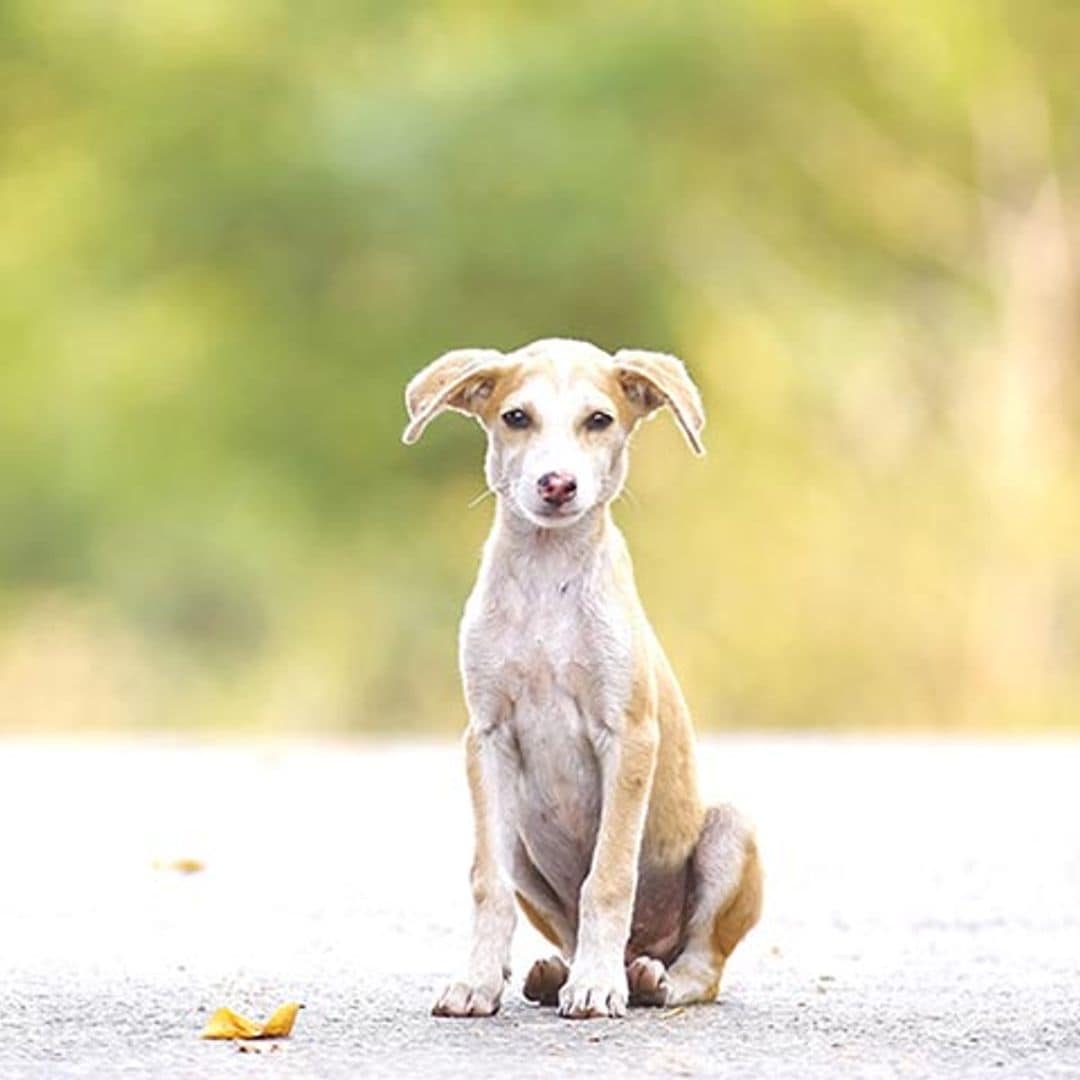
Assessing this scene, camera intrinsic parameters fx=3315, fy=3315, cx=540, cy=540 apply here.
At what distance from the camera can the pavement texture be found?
589 centimetres

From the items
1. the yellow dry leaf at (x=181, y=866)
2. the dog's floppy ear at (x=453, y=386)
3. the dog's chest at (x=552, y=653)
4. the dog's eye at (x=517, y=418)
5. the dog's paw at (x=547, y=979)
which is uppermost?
the dog's floppy ear at (x=453, y=386)

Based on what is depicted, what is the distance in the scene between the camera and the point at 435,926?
8109mm

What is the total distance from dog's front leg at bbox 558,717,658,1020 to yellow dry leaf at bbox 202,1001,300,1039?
1.71 feet

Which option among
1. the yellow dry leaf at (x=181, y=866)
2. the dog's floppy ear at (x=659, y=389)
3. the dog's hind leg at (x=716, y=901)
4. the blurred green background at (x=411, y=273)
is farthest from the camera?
the blurred green background at (x=411, y=273)

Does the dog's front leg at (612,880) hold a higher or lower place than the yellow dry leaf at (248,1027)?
higher

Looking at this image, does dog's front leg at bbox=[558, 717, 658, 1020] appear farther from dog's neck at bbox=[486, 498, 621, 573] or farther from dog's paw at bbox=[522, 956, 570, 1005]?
dog's neck at bbox=[486, 498, 621, 573]

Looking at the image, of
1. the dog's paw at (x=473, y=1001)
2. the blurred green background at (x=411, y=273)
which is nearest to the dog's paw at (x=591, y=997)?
the dog's paw at (x=473, y=1001)

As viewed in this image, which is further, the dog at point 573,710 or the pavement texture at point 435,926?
the dog at point 573,710

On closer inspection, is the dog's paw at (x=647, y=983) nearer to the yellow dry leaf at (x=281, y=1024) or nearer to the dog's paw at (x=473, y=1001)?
the dog's paw at (x=473, y=1001)

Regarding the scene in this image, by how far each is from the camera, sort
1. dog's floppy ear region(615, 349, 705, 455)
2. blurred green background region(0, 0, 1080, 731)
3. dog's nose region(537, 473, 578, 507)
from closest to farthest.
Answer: dog's nose region(537, 473, 578, 507), dog's floppy ear region(615, 349, 705, 455), blurred green background region(0, 0, 1080, 731)

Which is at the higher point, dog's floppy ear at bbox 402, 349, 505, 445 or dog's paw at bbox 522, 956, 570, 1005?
dog's floppy ear at bbox 402, 349, 505, 445

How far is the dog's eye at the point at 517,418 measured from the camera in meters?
6.25

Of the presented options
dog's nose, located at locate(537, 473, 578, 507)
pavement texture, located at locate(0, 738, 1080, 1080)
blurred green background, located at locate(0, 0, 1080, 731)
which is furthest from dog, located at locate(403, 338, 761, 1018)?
blurred green background, located at locate(0, 0, 1080, 731)

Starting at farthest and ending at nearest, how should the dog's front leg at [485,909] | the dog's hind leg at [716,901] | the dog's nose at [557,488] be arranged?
1. the dog's hind leg at [716,901]
2. the dog's front leg at [485,909]
3. the dog's nose at [557,488]
